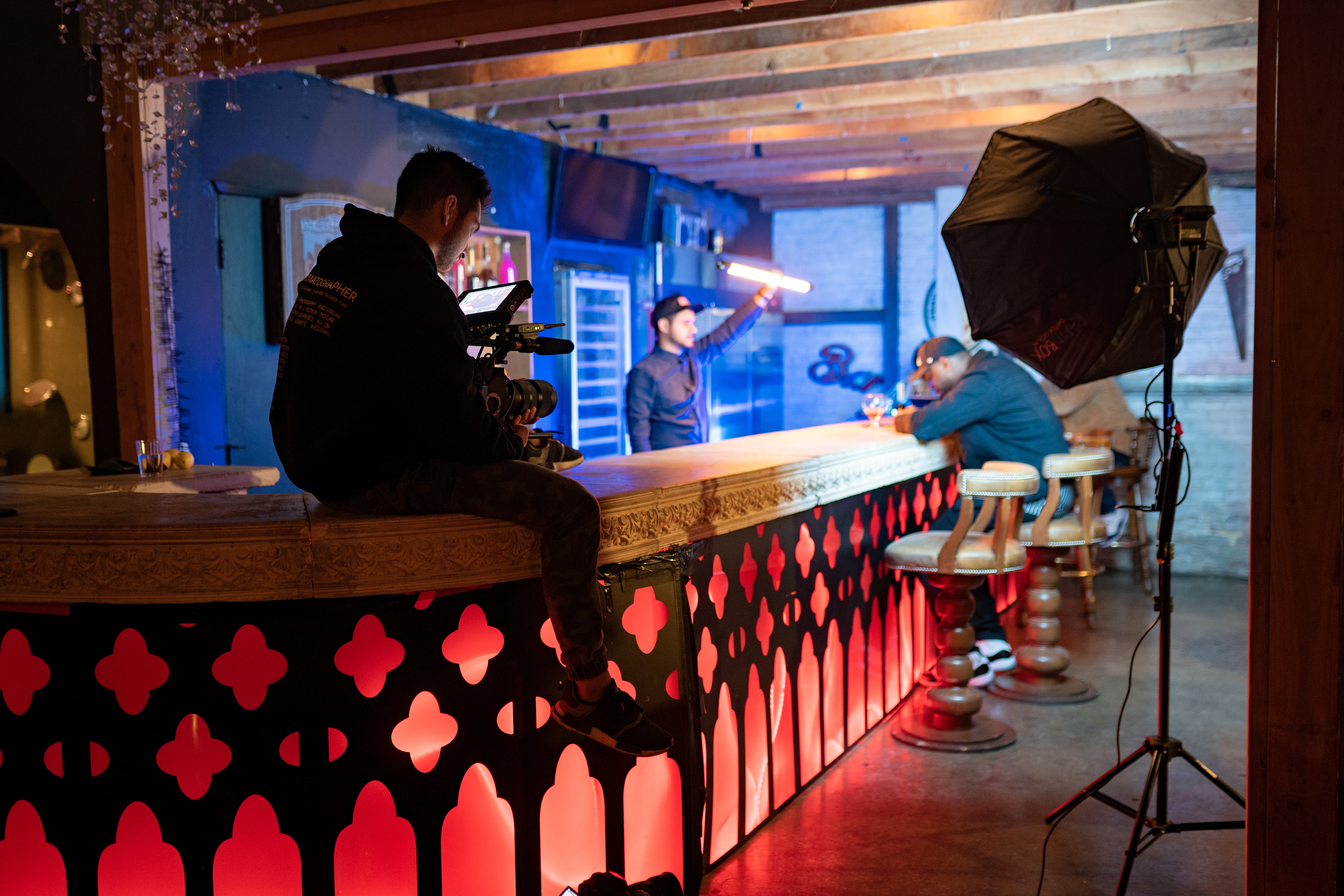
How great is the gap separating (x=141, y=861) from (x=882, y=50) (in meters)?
4.22

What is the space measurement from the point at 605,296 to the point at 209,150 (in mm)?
3352

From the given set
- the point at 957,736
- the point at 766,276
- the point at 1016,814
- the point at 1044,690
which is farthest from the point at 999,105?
the point at 1016,814

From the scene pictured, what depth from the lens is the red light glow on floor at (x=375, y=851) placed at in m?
2.19

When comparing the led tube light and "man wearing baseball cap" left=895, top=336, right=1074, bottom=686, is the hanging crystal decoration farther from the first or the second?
"man wearing baseball cap" left=895, top=336, right=1074, bottom=686

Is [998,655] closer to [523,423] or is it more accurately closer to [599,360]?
[523,423]

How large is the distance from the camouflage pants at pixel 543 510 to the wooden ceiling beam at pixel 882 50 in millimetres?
2979

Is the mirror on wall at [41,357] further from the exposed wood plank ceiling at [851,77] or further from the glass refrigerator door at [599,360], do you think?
the glass refrigerator door at [599,360]

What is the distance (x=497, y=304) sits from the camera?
2.33m

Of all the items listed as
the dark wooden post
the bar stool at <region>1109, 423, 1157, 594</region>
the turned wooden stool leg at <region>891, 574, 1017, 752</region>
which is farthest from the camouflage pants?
the bar stool at <region>1109, 423, 1157, 594</region>

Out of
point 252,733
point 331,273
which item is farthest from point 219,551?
point 331,273

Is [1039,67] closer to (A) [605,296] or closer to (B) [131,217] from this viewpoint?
(A) [605,296]

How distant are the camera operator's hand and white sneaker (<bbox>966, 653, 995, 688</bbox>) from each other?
2.94 metres

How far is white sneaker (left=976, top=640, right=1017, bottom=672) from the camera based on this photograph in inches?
191

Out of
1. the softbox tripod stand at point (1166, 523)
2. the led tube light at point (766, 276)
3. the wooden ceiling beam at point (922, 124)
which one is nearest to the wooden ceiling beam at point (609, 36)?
the led tube light at point (766, 276)
